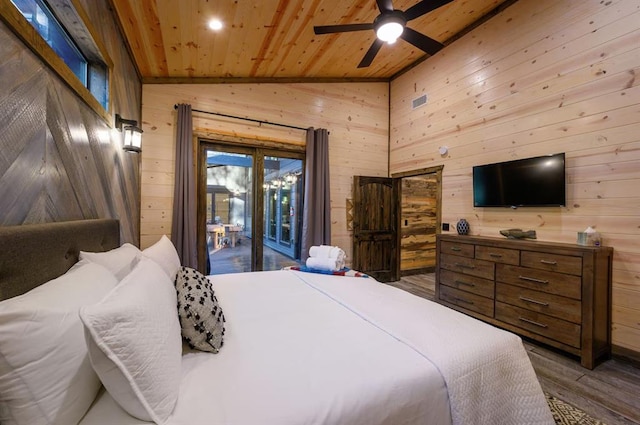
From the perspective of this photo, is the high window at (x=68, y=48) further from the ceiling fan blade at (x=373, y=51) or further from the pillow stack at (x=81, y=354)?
the ceiling fan blade at (x=373, y=51)

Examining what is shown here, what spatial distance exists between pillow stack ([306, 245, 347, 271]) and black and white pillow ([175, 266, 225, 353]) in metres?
1.37

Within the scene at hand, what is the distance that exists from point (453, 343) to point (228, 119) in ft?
12.6

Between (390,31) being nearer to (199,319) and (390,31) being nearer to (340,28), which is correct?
(340,28)

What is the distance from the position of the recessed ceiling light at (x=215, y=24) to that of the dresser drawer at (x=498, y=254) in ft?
11.7

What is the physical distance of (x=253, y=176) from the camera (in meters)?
4.14

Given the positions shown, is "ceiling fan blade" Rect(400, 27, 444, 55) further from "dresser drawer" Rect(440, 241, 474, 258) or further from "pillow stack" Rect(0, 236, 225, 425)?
"pillow stack" Rect(0, 236, 225, 425)

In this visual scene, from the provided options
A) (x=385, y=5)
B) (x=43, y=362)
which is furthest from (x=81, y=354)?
(x=385, y=5)

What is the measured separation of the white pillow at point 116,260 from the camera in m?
1.45

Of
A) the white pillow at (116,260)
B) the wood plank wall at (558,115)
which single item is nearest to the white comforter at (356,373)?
the white pillow at (116,260)

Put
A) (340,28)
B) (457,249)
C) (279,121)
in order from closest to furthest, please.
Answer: (340,28) → (457,249) → (279,121)

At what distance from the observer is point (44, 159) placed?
134 centimetres

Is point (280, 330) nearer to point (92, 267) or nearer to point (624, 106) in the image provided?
point (92, 267)

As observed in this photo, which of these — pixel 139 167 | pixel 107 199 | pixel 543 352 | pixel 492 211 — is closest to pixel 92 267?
pixel 107 199

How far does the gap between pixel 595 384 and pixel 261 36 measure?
430 cm
